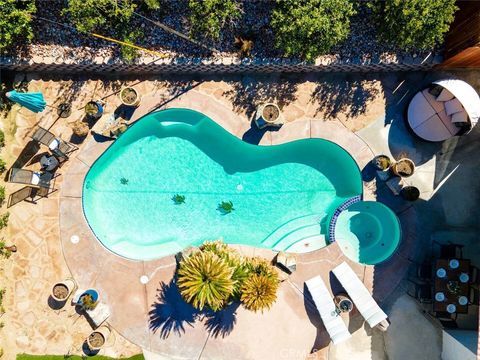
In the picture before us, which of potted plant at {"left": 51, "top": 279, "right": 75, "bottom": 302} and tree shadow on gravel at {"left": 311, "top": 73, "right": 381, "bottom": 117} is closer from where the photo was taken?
potted plant at {"left": 51, "top": 279, "right": 75, "bottom": 302}

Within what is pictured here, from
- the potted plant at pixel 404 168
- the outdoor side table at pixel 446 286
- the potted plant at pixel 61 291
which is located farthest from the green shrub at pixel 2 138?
the outdoor side table at pixel 446 286

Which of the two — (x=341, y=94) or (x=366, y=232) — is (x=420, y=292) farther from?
(x=341, y=94)

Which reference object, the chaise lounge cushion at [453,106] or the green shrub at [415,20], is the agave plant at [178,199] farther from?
the chaise lounge cushion at [453,106]

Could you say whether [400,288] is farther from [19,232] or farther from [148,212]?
[19,232]

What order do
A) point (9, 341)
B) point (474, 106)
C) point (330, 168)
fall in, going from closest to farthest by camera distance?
1. point (474, 106)
2. point (9, 341)
3. point (330, 168)

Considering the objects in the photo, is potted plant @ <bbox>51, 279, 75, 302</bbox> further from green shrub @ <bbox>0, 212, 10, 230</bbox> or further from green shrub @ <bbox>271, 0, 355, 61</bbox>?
green shrub @ <bbox>271, 0, 355, 61</bbox>

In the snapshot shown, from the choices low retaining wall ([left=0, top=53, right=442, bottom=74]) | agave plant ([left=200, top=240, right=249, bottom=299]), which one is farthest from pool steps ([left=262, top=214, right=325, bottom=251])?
low retaining wall ([left=0, top=53, right=442, bottom=74])

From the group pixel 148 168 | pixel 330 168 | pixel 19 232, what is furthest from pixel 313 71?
pixel 19 232
